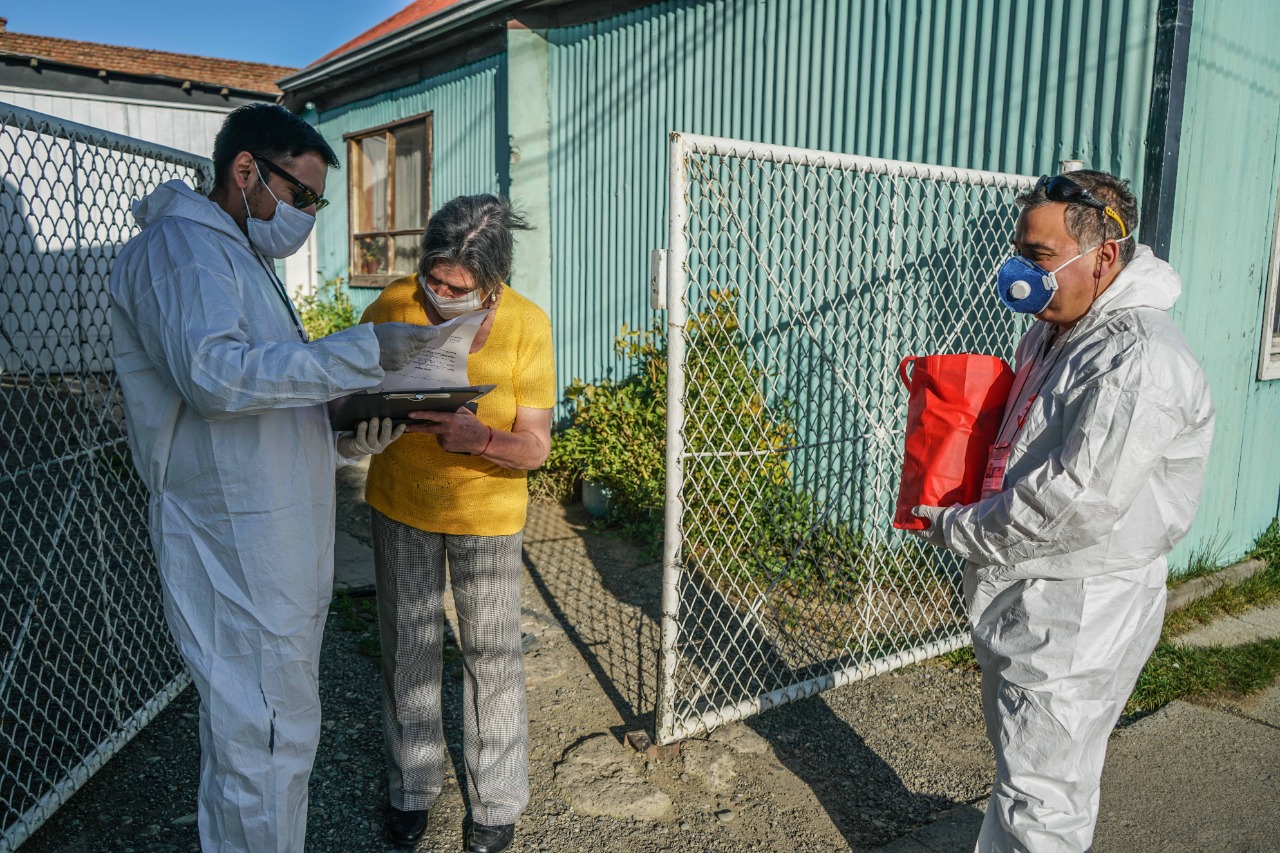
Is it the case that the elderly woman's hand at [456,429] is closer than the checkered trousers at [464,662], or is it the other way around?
the elderly woman's hand at [456,429]

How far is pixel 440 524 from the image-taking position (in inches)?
109

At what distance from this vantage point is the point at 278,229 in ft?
7.55

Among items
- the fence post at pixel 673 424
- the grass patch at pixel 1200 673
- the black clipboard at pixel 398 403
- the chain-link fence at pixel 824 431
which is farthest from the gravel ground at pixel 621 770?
the black clipboard at pixel 398 403

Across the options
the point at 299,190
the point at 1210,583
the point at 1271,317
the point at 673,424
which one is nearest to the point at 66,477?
the point at 299,190

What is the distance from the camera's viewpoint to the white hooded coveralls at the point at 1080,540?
1.97 m

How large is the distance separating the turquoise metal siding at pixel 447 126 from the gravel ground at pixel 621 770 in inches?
200

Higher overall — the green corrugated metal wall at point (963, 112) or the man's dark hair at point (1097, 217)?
the green corrugated metal wall at point (963, 112)

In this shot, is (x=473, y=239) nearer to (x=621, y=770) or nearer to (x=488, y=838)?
(x=488, y=838)

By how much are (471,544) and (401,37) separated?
23.8 feet

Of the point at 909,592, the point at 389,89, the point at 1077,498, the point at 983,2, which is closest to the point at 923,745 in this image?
the point at 909,592

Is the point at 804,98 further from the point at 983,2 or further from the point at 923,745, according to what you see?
the point at 923,745

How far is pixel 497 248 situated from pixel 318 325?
8.48m

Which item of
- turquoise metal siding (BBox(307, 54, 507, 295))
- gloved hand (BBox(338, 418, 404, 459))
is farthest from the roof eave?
gloved hand (BBox(338, 418, 404, 459))

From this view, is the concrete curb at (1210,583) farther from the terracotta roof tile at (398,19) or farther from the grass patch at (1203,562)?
the terracotta roof tile at (398,19)
